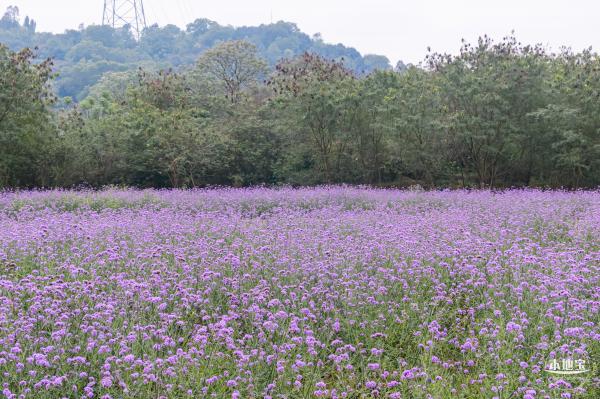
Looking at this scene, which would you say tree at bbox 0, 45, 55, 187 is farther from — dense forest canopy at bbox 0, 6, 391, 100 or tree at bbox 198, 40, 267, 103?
dense forest canopy at bbox 0, 6, 391, 100

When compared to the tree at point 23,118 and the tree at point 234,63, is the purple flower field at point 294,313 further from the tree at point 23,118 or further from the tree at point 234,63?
the tree at point 234,63

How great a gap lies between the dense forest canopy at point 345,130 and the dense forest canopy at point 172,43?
87561 mm

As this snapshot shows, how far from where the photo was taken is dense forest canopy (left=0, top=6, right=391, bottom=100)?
366 feet

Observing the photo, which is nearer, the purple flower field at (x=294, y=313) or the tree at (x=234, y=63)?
the purple flower field at (x=294, y=313)

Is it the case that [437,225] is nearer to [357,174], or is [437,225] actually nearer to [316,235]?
[316,235]

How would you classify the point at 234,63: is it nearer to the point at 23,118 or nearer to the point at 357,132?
the point at 357,132

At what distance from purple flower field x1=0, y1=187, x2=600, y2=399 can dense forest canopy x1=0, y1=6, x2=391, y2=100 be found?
Answer: 346 feet

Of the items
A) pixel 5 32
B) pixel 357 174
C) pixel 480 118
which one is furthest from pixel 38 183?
pixel 5 32

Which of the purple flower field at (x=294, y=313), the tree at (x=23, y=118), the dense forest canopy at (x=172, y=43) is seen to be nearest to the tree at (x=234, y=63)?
the tree at (x=23, y=118)

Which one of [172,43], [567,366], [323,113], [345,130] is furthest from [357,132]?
[172,43]

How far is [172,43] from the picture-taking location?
410ft

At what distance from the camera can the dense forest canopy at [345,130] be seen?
19734 millimetres

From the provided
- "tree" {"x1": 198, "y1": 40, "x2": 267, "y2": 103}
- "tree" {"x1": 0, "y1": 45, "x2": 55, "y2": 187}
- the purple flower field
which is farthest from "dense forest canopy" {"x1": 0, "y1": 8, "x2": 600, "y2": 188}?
"tree" {"x1": 198, "y1": 40, "x2": 267, "y2": 103}

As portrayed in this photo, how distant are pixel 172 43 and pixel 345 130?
111444 millimetres
